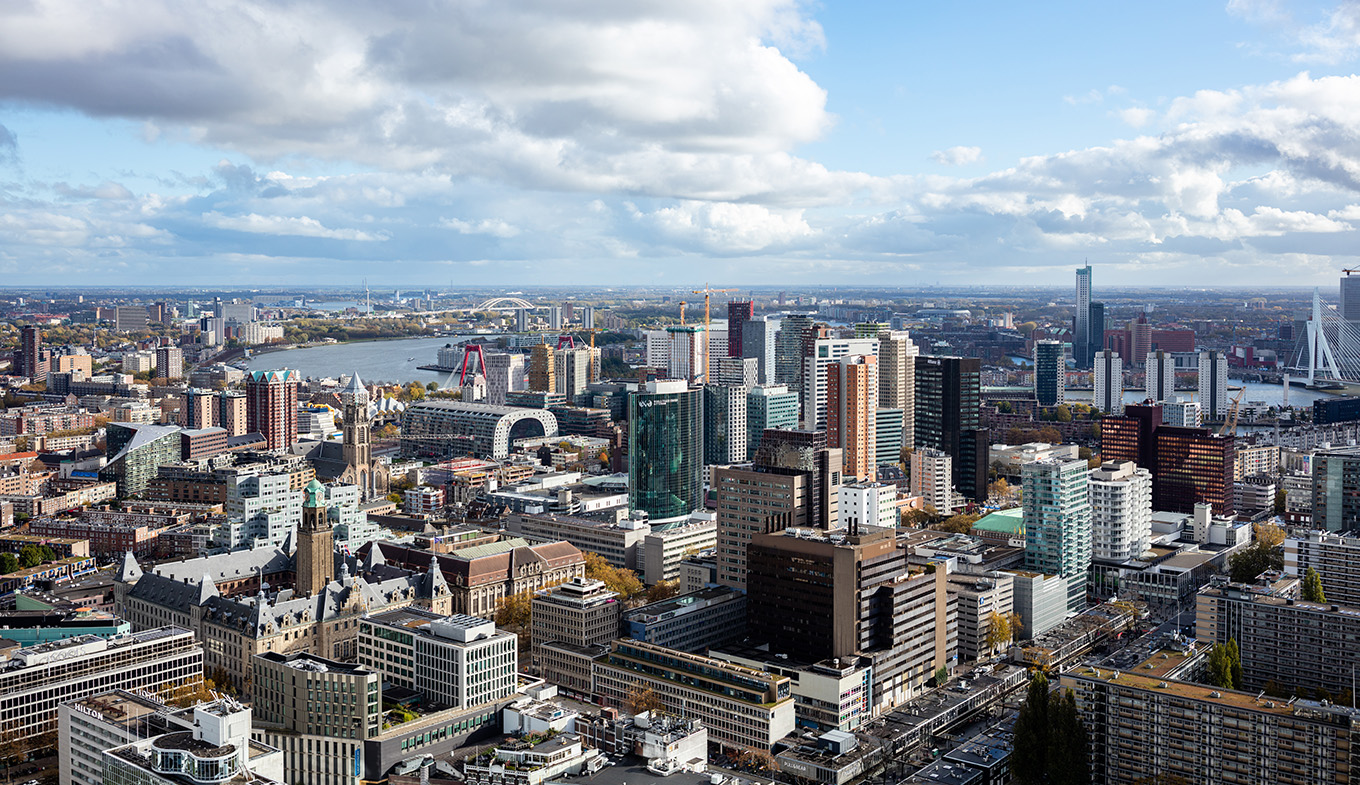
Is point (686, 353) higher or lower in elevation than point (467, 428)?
higher

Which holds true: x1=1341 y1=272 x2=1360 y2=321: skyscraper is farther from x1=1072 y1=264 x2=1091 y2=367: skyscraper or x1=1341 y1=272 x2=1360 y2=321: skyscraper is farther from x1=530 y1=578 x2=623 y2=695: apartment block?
x1=530 y1=578 x2=623 y2=695: apartment block

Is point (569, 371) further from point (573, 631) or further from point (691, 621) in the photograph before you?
point (691, 621)

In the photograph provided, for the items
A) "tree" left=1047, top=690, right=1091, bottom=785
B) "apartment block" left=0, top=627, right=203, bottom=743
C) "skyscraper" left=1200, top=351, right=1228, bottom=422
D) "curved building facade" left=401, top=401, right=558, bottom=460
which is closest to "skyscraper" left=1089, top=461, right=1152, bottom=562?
"tree" left=1047, top=690, right=1091, bottom=785

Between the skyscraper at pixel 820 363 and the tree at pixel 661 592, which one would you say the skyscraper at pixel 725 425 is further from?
the tree at pixel 661 592

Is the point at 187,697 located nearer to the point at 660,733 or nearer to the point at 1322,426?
the point at 660,733

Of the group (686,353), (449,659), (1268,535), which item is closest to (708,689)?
(449,659)

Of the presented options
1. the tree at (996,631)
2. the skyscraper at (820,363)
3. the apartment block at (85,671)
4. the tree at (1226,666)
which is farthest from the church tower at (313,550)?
the skyscraper at (820,363)
